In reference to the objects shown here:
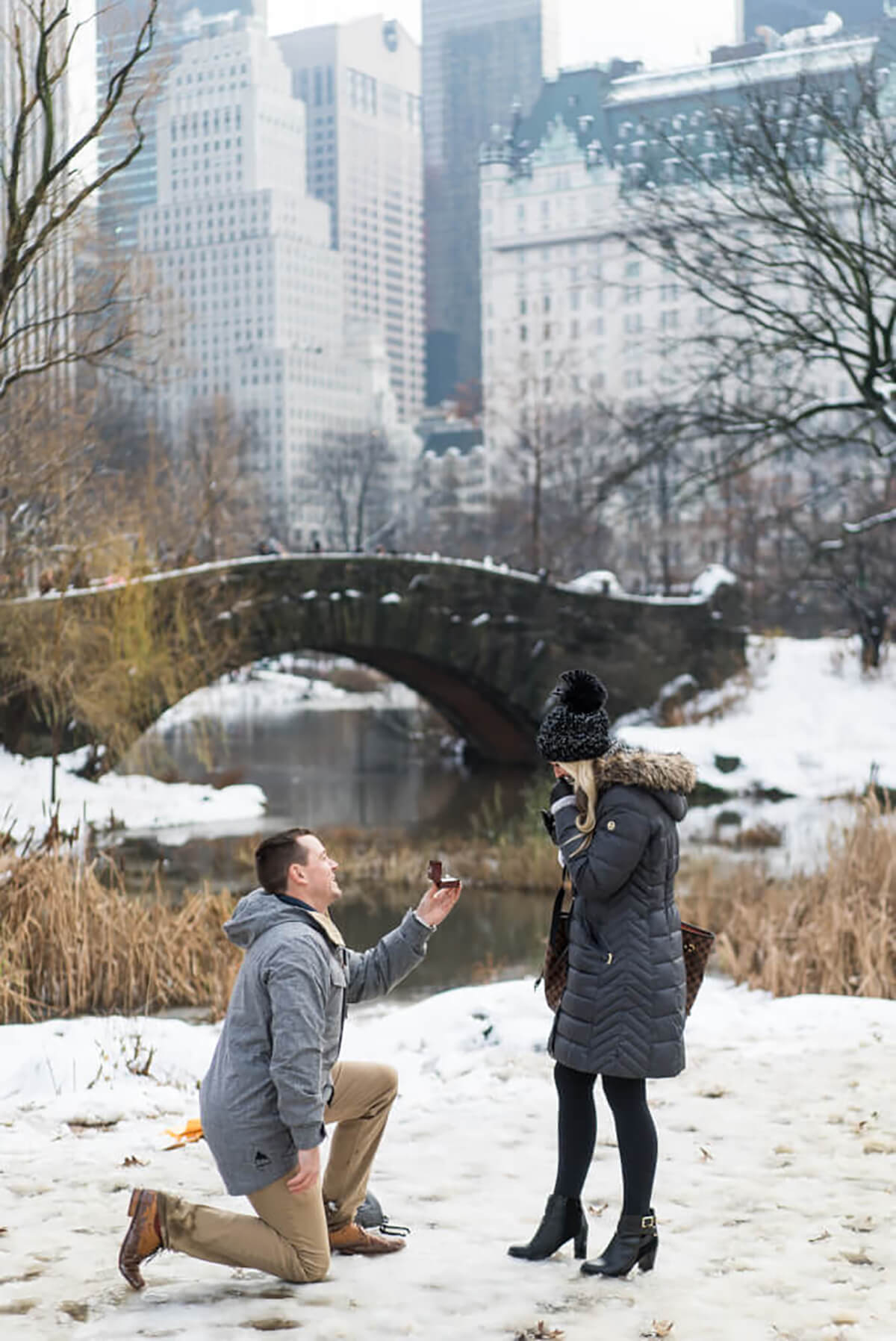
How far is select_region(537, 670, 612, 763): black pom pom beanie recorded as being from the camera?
426 centimetres

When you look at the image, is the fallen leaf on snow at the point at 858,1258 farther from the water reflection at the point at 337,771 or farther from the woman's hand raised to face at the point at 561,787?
the water reflection at the point at 337,771

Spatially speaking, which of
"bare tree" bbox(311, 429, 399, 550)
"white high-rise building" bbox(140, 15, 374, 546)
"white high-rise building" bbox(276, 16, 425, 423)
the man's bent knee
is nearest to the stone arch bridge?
the man's bent knee

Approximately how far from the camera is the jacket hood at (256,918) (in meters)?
3.95

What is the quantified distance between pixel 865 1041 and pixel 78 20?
6.33 meters

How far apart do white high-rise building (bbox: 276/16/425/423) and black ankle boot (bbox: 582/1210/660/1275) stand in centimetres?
13113

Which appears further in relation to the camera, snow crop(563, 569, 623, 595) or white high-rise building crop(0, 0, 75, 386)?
snow crop(563, 569, 623, 595)

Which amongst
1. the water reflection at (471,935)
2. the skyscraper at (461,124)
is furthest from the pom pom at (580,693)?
the skyscraper at (461,124)

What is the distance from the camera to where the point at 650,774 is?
4219mm

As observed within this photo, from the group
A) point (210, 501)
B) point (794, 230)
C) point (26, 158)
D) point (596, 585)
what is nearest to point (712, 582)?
point (596, 585)

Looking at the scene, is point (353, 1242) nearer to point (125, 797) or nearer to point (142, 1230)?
point (142, 1230)

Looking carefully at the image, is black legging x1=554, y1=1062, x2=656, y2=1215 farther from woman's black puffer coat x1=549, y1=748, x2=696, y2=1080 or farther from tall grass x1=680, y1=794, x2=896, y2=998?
tall grass x1=680, y1=794, x2=896, y2=998

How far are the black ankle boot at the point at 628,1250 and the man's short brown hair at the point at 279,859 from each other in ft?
4.06

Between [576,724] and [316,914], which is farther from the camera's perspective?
[576,724]

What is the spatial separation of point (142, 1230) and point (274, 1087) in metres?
0.48
